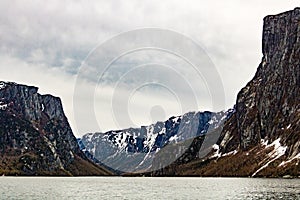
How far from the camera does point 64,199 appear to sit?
107 meters

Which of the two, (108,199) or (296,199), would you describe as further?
(108,199)

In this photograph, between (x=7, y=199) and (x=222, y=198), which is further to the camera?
(x=222, y=198)

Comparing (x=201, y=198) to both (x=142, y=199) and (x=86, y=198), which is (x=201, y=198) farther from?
(x=86, y=198)

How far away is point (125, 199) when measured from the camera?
11062 cm

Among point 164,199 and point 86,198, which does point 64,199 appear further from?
point 164,199

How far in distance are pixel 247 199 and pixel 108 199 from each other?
3506 centimetres

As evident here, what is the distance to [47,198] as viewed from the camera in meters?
110

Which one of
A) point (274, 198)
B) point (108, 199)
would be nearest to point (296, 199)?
point (274, 198)

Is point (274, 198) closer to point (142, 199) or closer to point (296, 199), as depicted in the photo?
point (296, 199)

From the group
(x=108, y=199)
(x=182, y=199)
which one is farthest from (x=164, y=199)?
(x=108, y=199)

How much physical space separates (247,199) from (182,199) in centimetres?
1623

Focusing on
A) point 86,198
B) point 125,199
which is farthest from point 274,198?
point 86,198

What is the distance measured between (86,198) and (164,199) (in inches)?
805

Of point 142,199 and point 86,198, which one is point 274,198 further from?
point 86,198
